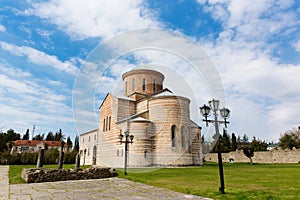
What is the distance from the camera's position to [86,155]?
96.6ft

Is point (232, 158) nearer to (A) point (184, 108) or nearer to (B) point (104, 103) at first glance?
(A) point (184, 108)

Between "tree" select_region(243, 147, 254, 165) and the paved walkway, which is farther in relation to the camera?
"tree" select_region(243, 147, 254, 165)

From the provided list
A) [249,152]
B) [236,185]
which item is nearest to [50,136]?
[249,152]

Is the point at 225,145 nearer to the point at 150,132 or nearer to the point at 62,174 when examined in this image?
the point at 150,132

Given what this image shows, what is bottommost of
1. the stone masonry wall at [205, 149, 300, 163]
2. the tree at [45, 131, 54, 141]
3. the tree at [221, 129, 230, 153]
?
the stone masonry wall at [205, 149, 300, 163]

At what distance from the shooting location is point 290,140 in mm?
38812

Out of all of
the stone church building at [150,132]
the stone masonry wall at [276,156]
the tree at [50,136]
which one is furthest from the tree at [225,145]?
the tree at [50,136]

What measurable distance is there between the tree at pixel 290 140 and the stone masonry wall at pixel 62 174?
129 feet

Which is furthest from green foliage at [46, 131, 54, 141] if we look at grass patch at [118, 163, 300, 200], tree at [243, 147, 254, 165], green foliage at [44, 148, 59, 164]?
grass patch at [118, 163, 300, 200]

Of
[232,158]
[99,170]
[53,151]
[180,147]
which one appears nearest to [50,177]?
[99,170]

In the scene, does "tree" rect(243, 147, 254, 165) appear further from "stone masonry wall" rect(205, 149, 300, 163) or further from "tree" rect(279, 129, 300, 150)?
"tree" rect(279, 129, 300, 150)

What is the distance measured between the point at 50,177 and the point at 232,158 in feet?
111

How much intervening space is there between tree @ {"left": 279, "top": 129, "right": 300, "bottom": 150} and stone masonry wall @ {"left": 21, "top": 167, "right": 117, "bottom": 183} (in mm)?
39237

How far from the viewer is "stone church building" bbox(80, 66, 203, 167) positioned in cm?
1973
